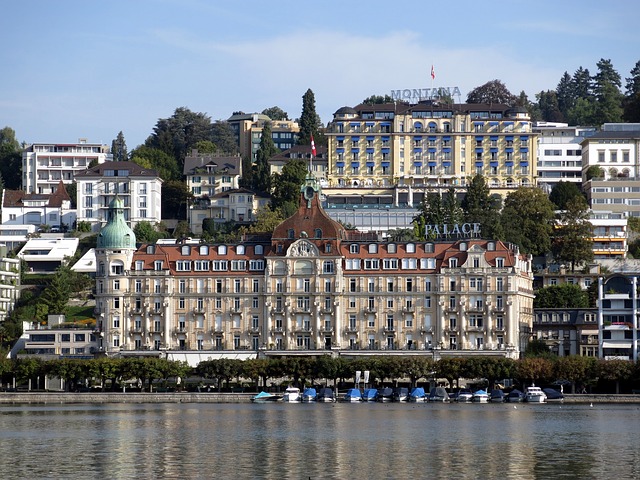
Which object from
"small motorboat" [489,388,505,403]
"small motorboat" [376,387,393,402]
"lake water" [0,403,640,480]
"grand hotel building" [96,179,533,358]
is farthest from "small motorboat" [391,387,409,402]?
"grand hotel building" [96,179,533,358]

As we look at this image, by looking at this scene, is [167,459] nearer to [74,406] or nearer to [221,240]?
[74,406]

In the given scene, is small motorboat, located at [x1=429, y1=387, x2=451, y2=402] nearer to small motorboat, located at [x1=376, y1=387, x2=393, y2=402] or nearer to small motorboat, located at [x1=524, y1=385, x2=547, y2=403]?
small motorboat, located at [x1=376, y1=387, x2=393, y2=402]

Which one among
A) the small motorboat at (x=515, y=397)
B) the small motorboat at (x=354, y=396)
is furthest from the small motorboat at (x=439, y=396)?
the small motorboat at (x=354, y=396)

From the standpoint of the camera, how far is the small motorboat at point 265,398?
149000 millimetres

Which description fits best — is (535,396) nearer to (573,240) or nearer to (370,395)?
(370,395)

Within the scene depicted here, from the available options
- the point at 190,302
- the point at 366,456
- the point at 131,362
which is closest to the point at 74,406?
the point at 131,362

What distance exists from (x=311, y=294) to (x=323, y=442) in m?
63.0

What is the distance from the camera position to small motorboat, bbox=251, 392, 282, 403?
489 ft

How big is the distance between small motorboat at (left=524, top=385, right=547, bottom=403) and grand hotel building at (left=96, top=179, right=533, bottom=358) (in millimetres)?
15446

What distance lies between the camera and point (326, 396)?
14950 centimetres

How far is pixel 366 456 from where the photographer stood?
95.8 m

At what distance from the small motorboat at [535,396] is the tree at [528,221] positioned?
41.7 m

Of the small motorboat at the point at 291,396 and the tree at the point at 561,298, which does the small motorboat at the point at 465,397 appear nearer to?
the small motorboat at the point at 291,396

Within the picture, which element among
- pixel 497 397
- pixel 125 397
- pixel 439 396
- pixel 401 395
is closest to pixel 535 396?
pixel 497 397
